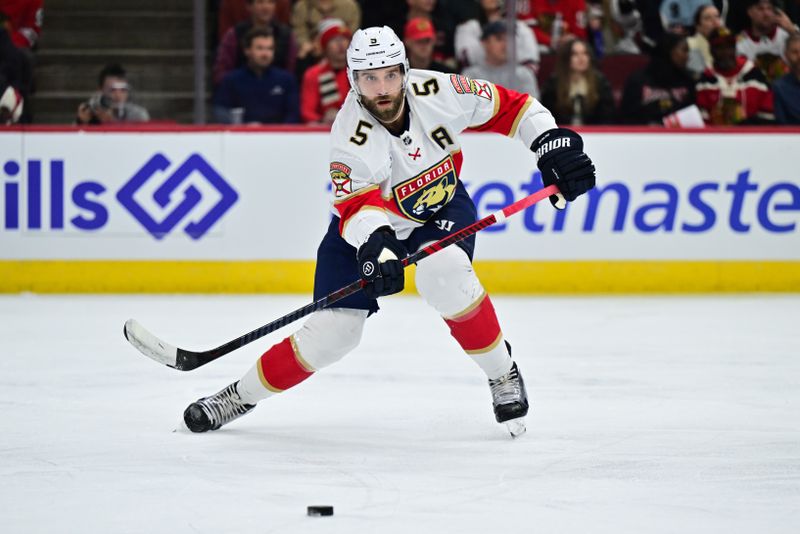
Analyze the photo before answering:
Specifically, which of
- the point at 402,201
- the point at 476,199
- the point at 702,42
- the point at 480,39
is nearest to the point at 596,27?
the point at 702,42

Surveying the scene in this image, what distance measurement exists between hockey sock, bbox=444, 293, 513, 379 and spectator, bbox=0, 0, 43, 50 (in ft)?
13.5

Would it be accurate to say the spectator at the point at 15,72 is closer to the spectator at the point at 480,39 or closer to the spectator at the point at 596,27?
the spectator at the point at 480,39

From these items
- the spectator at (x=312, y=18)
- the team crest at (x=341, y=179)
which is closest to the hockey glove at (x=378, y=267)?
the team crest at (x=341, y=179)

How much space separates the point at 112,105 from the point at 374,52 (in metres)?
3.69

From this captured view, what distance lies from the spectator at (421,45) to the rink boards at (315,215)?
0.43 meters

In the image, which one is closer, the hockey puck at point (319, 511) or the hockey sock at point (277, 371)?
the hockey puck at point (319, 511)

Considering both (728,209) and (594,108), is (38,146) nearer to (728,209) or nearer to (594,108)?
(594,108)

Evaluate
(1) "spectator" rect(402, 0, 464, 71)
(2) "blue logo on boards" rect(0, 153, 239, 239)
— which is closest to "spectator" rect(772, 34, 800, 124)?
(1) "spectator" rect(402, 0, 464, 71)

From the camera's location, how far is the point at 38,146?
655 cm

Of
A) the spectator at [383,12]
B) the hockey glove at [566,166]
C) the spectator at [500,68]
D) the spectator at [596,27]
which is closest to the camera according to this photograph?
the hockey glove at [566,166]

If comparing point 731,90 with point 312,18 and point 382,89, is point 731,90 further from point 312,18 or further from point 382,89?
point 382,89

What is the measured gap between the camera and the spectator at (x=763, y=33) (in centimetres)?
677

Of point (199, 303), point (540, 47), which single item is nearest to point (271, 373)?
point (199, 303)

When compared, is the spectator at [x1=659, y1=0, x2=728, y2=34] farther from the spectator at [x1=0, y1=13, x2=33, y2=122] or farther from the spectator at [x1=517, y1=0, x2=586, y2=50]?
the spectator at [x1=0, y1=13, x2=33, y2=122]
